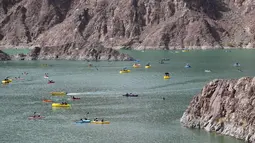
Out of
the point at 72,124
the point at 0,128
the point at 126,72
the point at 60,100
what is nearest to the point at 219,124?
the point at 72,124

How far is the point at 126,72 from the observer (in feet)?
552

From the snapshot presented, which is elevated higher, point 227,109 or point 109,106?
point 227,109

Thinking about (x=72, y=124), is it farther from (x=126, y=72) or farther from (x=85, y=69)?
(x=85, y=69)

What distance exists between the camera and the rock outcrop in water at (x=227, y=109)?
7138 centimetres

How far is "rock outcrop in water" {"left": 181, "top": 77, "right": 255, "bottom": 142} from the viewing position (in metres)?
71.4

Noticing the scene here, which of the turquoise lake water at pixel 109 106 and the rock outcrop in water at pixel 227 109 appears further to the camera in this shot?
the turquoise lake water at pixel 109 106

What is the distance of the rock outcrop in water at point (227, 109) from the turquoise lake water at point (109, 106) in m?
1.27

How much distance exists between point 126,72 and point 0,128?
8632 cm

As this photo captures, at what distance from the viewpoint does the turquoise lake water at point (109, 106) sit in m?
77.5

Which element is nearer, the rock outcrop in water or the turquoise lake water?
the rock outcrop in water

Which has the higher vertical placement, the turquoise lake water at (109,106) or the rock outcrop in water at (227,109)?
the rock outcrop in water at (227,109)

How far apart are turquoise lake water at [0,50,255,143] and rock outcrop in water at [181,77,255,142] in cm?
127

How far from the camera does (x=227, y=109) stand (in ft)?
245

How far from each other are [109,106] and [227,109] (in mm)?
30083
